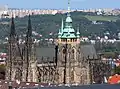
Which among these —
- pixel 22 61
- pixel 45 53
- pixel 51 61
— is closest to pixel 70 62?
pixel 51 61

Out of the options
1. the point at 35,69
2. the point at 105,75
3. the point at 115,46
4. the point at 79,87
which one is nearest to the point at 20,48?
the point at 35,69

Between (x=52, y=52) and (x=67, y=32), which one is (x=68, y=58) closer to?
(x=52, y=52)

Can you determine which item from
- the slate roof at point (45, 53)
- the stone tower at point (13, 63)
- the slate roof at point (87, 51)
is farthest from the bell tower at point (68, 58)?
the stone tower at point (13, 63)

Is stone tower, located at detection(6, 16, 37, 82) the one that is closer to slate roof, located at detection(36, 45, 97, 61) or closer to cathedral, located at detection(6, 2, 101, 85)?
cathedral, located at detection(6, 2, 101, 85)

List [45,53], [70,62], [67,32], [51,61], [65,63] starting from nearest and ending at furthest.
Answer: [65,63] → [70,62] → [51,61] → [45,53] → [67,32]

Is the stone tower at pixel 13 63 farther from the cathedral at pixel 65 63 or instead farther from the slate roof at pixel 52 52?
the slate roof at pixel 52 52

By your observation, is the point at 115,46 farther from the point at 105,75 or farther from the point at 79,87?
the point at 79,87

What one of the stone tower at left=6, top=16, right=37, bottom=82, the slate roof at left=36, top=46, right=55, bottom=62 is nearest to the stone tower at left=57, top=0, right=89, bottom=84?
the slate roof at left=36, top=46, right=55, bottom=62

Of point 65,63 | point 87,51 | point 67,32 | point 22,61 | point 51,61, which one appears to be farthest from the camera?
point 87,51
